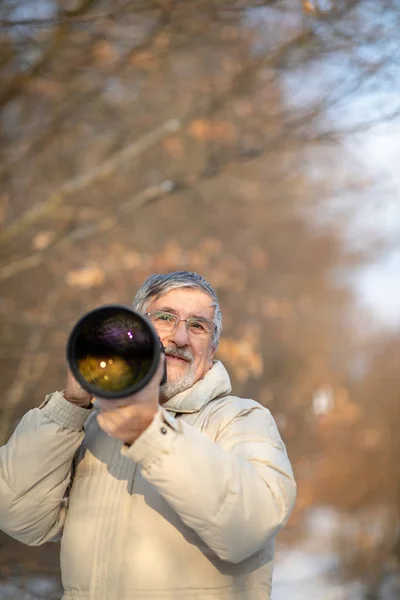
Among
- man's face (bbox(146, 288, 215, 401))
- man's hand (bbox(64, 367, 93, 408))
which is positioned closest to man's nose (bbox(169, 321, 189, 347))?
man's face (bbox(146, 288, 215, 401))

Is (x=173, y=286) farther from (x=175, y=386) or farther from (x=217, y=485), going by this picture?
(x=217, y=485)

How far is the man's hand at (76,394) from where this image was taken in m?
2.52

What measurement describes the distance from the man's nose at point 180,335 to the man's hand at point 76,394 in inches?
12.3

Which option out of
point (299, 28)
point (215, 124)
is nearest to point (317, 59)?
point (299, 28)

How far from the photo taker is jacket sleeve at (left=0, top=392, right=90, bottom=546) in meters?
2.57

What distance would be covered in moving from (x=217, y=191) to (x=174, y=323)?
10954mm

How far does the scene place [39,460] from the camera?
2.57 meters

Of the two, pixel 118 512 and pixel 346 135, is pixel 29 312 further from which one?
pixel 118 512

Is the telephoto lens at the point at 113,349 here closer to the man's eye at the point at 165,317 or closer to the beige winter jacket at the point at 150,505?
the beige winter jacket at the point at 150,505

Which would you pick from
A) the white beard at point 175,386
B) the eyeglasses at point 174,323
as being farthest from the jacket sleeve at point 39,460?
the eyeglasses at point 174,323

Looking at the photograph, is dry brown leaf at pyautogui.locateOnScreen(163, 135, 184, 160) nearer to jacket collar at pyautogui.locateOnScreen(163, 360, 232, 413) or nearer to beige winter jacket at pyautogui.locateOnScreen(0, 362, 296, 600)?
jacket collar at pyautogui.locateOnScreen(163, 360, 232, 413)

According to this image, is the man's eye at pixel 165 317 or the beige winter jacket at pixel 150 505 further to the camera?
the man's eye at pixel 165 317

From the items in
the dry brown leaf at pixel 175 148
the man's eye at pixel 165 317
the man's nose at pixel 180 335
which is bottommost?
the dry brown leaf at pixel 175 148

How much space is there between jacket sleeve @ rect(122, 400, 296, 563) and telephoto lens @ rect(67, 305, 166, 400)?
124 mm
